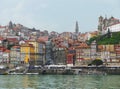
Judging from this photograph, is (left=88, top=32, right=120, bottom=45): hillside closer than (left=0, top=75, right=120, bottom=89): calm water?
No

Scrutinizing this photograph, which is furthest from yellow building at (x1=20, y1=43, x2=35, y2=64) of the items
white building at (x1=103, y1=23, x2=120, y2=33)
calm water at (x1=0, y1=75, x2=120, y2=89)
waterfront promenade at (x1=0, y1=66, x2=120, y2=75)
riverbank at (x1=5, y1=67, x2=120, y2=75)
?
calm water at (x1=0, y1=75, x2=120, y2=89)

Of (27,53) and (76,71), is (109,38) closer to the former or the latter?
(27,53)

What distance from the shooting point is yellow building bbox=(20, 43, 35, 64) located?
88.6m

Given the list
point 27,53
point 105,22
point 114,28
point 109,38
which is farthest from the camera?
point 105,22

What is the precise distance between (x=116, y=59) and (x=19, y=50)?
→ 18.5 m

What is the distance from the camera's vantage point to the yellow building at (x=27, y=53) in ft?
291

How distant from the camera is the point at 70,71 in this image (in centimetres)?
7306

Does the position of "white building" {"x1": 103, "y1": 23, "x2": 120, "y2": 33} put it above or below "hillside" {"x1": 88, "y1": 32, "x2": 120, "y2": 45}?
above

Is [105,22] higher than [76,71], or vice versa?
[105,22]

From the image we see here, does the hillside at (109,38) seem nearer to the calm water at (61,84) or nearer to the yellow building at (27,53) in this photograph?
the yellow building at (27,53)

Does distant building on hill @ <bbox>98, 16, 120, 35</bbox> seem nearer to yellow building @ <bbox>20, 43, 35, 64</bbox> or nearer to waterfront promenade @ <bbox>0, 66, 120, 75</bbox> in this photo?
yellow building @ <bbox>20, 43, 35, 64</bbox>

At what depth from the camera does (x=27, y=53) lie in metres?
89.2

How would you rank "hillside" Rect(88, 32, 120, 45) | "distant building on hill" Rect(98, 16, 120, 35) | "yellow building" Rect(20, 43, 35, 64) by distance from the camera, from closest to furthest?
"yellow building" Rect(20, 43, 35, 64)
"hillside" Rect(88, 32, 120, 45)
"distant building on hill" Rect(98, 16, 120, 35)

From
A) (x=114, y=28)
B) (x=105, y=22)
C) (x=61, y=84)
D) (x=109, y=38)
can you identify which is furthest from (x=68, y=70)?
(x=105, y=22)
